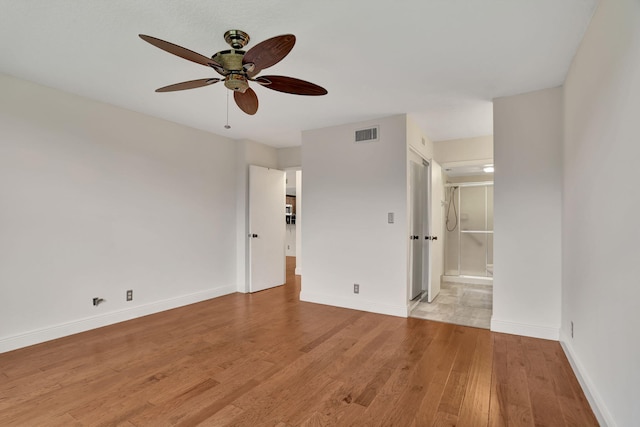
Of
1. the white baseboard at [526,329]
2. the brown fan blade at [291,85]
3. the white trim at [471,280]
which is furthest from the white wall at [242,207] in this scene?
the white trim at [471,280]

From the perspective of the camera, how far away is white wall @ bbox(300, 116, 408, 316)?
12.8 ft

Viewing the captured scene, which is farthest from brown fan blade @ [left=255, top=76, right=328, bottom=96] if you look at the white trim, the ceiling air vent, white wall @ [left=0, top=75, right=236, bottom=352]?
the white trim

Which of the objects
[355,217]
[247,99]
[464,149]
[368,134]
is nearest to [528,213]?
[355,217]

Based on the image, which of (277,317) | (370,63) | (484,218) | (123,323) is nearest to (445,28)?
(370,63)

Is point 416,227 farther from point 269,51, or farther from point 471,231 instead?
point 269,51

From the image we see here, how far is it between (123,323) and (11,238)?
1.39 meters

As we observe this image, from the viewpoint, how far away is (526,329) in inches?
125

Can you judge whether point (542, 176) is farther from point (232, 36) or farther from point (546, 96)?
point (232, 36)

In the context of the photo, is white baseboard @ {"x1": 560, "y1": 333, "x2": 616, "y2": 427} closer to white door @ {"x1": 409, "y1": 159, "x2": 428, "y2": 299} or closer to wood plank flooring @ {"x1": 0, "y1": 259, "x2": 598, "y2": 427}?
wood plank flooring @ {"x1": 0, "y1": 259, "x2": 598, "y2": 427}

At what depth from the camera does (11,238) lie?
2832 millimetres

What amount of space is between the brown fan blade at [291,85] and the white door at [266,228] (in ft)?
9.76

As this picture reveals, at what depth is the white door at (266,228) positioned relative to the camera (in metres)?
5.09

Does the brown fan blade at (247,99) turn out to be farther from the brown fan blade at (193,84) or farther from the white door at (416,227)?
the white door at (416,227)

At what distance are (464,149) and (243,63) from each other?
4.29 metres
